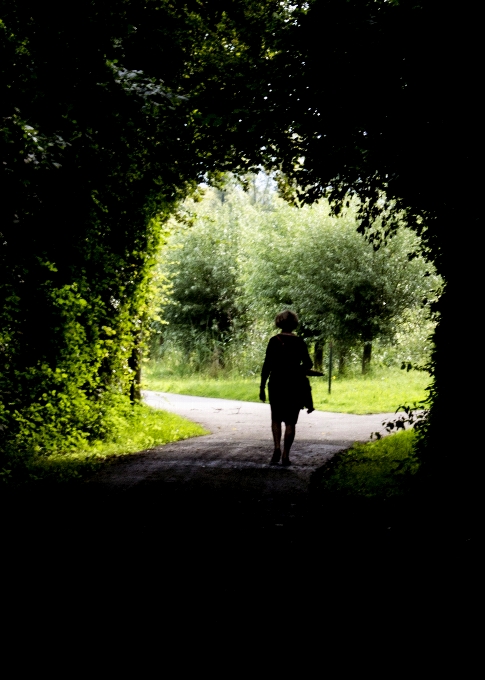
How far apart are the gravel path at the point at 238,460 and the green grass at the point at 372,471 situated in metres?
0.27

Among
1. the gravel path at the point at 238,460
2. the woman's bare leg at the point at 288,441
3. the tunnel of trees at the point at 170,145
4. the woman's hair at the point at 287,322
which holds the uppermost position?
the tunnel of trees at the point at 170,145

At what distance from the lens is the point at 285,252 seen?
26609 mm

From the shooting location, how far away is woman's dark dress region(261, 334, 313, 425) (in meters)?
7.43

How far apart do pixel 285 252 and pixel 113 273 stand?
723 inches

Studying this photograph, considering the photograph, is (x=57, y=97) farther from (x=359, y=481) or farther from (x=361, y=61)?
(x=359, y=481)

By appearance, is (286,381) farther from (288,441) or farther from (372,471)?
(372,471)

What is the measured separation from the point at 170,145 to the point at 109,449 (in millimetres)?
4798

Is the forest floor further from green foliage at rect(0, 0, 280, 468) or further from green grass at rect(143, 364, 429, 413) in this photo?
green grass at rect(143, 364, 429, 413)

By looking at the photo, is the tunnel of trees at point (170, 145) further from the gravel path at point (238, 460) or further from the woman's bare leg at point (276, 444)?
the woman's bare leg at point (276, 444)

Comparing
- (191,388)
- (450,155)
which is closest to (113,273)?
(450,155)

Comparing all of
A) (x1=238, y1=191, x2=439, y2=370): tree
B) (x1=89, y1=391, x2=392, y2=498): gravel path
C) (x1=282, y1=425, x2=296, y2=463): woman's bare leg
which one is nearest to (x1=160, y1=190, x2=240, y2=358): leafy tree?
(x1=238, y1=191, x2=439, y2=370): tree

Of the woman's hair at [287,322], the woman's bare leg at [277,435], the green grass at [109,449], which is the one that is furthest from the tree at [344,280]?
the woman's bare leg at [277,435]

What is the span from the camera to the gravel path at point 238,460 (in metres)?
6.12

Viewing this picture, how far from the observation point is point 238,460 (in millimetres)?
7629
